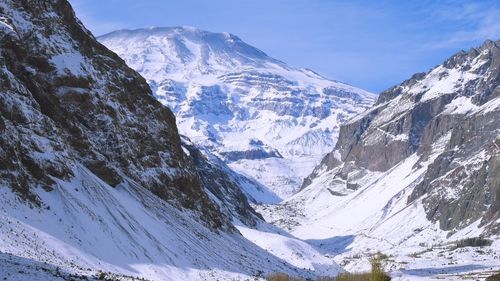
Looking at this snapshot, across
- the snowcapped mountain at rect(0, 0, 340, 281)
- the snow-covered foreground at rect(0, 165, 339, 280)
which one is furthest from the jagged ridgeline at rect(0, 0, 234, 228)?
the snow-covered foreground at rect(0, 165, 339, 280)

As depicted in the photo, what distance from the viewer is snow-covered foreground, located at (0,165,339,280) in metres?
58.0

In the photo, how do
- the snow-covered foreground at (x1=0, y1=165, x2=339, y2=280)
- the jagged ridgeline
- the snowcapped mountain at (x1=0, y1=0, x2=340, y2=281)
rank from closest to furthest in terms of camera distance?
the snow-covered foreground at (x1=0, y1=165, x2=339, y2=280)
the snowcapped mountain at (x1=0, y1=0, x2=340, y2=281)
the jagged ridgeline

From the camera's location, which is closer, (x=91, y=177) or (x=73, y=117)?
(x=91, y=177)

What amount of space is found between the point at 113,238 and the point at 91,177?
11.8 m

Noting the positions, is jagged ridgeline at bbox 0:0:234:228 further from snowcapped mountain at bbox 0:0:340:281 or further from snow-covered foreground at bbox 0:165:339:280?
snow-covered foreground at bbox 0:165:339:280

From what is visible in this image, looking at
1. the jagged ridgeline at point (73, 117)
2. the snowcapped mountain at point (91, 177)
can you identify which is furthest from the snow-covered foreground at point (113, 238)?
the jagged ridgeline at point (73, 117)

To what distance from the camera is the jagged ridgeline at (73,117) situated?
73.9 meters

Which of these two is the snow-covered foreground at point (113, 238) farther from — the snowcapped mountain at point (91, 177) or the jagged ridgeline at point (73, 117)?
the jagged ridgeline at point (73, 117)

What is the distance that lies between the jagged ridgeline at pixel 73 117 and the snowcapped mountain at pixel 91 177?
18 cm

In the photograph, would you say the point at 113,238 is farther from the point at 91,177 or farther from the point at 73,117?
the point at 73,117

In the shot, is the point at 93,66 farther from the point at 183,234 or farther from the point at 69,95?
the point at 183,234

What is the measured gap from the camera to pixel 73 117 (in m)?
92.4

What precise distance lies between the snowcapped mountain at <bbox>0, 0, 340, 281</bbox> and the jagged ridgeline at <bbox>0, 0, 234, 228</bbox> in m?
0.18

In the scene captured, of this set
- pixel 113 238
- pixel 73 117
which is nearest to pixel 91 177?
pixel 113 238
